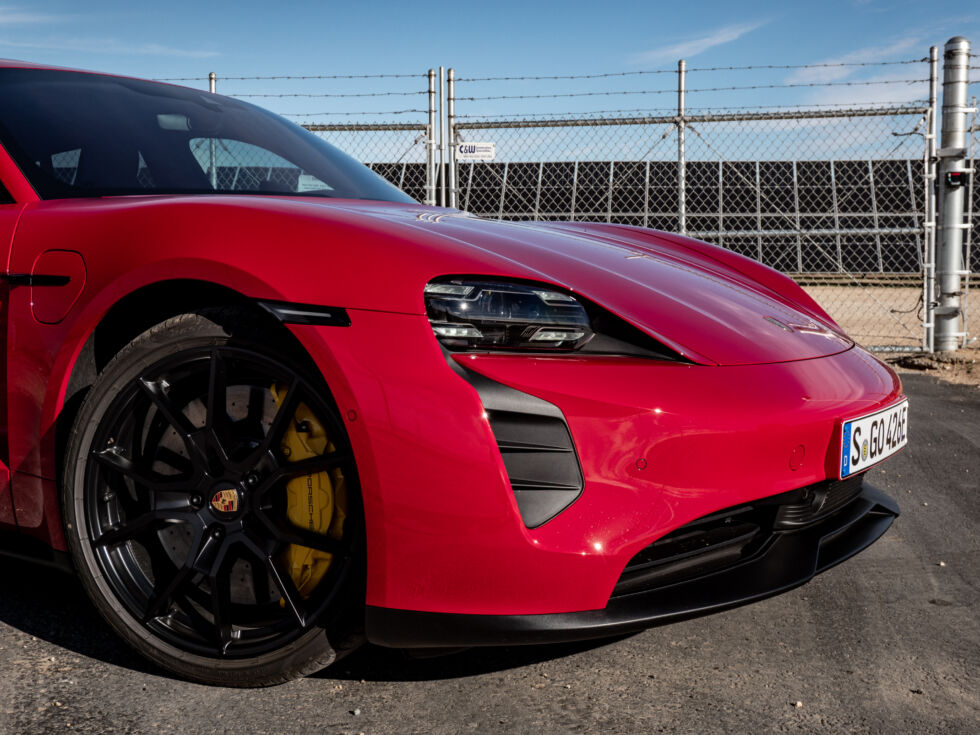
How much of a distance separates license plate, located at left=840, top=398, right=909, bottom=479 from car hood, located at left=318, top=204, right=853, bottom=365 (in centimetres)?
18

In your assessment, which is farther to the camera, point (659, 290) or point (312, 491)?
point (659, 290)

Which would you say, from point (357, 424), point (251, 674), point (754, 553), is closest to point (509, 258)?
point (357, 424)

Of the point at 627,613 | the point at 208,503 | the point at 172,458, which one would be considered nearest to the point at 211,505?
the point at 208,503

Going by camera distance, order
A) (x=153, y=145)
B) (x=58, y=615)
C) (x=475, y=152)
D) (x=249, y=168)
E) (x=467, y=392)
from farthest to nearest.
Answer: (x=475, y=152)
(x=249, y=168)
(x=153, y=145)
(x=58, y=615)
(x=467, y=392)

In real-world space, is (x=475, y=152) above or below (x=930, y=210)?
above

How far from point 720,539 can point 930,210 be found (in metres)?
6.74

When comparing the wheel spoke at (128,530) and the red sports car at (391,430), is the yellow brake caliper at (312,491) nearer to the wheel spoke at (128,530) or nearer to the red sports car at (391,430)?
the red sports car at (391,430)

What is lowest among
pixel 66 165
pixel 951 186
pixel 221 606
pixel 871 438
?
pixel 221 606

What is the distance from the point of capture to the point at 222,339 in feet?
6.14

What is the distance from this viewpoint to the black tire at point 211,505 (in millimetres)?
1800

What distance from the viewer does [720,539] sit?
185 centimetres

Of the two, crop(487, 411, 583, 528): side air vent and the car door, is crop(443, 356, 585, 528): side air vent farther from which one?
the car door

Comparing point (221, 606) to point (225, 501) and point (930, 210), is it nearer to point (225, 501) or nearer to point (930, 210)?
point (225, 501)

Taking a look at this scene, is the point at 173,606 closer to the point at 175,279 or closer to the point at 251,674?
the point at 251,674
